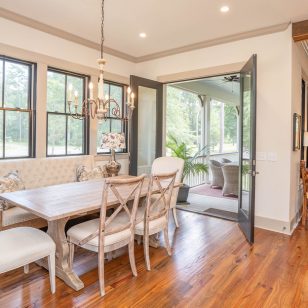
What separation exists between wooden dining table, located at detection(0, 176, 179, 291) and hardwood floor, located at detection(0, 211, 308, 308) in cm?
10

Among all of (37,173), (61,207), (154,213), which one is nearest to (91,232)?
(61,207)

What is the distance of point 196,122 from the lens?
25.8ft

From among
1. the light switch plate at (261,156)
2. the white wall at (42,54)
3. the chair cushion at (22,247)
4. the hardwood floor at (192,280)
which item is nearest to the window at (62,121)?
the white wall at (42,54)

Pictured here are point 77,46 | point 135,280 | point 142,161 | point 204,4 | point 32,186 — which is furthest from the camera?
point 142,161

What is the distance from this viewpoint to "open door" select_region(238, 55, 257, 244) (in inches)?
130

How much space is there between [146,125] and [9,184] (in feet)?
8.72

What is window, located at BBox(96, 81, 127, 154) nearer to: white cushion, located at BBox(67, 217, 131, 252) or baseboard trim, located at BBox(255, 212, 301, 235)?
white cushion, located at BBox(67, 217, 131, 252)

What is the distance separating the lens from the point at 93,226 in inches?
96.0

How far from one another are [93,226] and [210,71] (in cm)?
322

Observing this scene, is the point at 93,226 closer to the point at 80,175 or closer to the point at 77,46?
the point at 80,175

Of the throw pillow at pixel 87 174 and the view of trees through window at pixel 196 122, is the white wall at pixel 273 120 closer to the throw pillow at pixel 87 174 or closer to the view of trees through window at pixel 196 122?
the view of trees through window at pixel 196 122

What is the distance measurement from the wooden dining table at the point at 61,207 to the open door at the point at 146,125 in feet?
6.93

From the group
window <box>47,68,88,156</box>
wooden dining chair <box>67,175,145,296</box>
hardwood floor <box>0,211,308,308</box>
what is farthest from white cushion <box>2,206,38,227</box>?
window <box>47,68,88,156</box>

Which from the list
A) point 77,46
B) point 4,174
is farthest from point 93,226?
point 77,46
